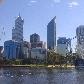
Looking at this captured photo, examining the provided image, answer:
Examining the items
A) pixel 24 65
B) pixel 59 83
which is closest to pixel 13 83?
pixel 59 83

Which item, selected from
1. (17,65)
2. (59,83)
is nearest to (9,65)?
(17,65)

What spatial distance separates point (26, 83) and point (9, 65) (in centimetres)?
14401

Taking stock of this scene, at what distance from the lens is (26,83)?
5575cm

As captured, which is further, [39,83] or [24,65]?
[24,65]

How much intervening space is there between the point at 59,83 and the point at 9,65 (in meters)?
144

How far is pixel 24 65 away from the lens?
197 m

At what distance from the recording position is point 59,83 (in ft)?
187

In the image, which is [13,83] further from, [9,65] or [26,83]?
[9,65]

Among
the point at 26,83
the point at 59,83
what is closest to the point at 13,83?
the point at 26,83

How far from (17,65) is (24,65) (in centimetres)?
438

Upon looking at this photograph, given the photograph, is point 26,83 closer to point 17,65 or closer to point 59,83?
point 59,83

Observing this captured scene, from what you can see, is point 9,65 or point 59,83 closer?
point 59,83

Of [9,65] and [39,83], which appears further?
[9,65]

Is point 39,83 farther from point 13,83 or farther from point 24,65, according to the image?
point 24,65
